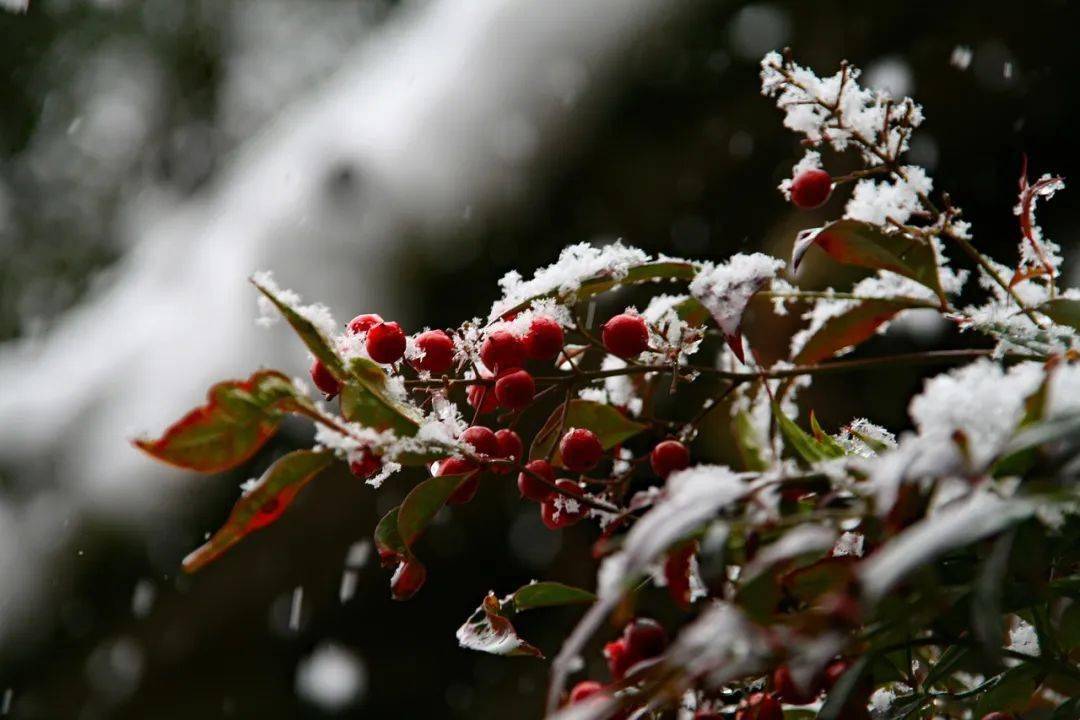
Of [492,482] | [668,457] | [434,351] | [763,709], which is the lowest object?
[763,709]

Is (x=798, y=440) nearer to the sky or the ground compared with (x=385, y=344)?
nearer to the ground

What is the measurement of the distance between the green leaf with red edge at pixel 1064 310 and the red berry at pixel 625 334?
0.19 meters

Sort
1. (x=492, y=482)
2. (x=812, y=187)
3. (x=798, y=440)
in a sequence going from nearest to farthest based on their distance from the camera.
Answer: (x=798, y=440), (x=812, y=187), (x=492, y=482)

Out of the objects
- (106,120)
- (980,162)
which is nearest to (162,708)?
(980,162)

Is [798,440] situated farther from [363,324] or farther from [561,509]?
[363,324]

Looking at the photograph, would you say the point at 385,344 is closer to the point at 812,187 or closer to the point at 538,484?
the point at 538,484

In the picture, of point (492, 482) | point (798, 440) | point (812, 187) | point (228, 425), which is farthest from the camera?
point (492, 482)

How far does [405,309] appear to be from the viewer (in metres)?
1.40

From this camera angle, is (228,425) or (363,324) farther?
(363,324)

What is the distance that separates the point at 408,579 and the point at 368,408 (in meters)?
0.13

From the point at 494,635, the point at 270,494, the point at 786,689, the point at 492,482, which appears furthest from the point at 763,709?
the point at 492,482

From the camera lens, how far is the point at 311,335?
0.36 m

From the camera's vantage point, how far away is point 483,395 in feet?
1.71

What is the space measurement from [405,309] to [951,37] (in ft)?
2.74
